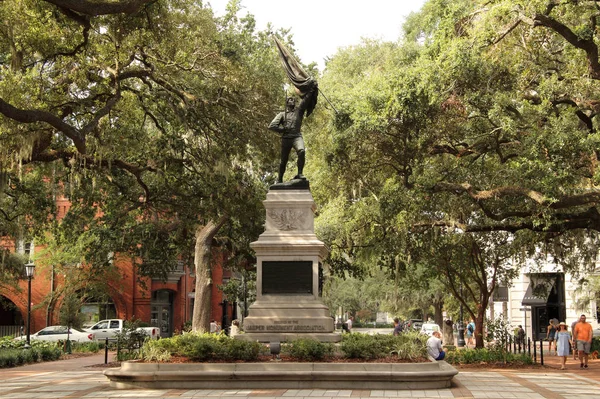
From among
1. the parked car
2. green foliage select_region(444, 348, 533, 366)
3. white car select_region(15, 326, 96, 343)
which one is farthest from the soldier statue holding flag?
the parked car

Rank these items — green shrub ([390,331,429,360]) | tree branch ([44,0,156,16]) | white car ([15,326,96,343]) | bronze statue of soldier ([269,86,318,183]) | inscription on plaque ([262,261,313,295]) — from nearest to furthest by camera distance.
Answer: tree branch ([44,0,156,16])
green shrub ([390,331,429,360])
inscription on plaque ([262,261,313,295])
bronze statue of soldier ([269,86,318,183])
white car ([15,326,96,343])

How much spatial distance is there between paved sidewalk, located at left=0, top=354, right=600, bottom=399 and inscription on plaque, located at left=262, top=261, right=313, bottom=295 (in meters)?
3.53

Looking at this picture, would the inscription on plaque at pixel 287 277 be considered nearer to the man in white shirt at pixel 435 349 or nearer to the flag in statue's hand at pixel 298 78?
the man in white shirt at pixel 435 349

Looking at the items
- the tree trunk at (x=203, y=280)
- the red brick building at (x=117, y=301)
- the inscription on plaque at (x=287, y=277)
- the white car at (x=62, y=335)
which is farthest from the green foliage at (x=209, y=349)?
the red brick building at (x=117, y=301)

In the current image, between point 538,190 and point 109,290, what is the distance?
3391cm

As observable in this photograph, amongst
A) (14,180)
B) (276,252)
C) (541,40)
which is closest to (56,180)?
(14,180)

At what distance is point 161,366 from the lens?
15.3 metres

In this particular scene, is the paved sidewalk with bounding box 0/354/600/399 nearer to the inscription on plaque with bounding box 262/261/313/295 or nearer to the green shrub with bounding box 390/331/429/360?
the green shrub with bounding box 390/331/429/360

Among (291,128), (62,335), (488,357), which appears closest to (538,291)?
(488,357)

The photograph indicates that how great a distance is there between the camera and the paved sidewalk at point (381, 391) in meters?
14.0

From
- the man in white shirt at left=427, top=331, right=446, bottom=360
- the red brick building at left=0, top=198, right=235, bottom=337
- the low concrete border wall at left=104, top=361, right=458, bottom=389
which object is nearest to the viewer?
the low concrete border wall at left=104, top=361, right=458, bottom=389

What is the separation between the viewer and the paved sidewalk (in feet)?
46.0

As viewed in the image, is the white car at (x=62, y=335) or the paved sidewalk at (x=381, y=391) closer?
the paved sidewalk at (x=381, y=391)

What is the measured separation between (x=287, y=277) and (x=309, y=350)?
2.81 m
